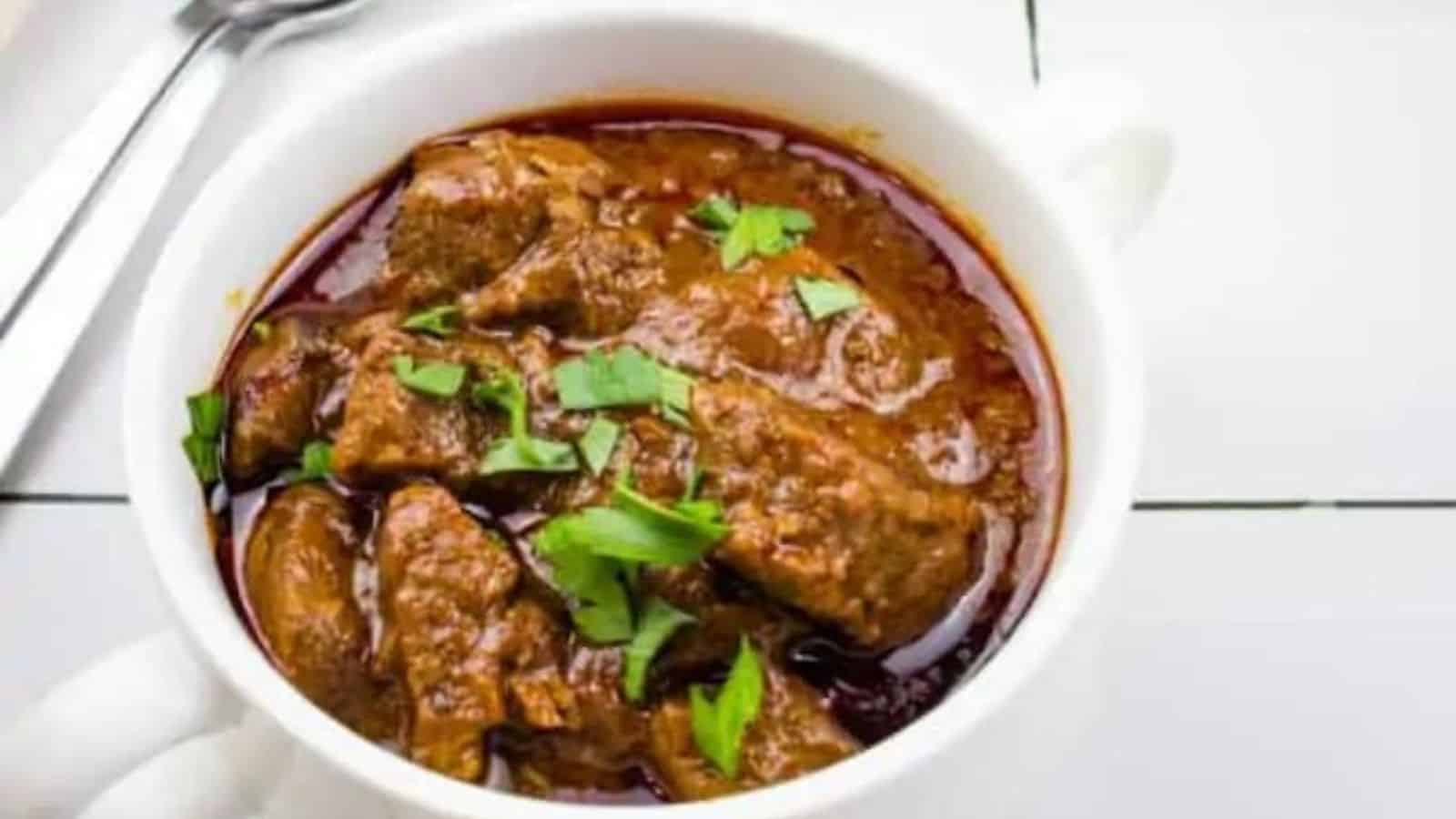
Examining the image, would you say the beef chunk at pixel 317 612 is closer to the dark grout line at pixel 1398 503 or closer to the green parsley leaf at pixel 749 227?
the green parsley leaf at pixel 749 227

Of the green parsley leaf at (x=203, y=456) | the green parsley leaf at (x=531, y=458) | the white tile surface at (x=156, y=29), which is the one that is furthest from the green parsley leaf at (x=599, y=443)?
the white tile surface at (x=156, y=29)

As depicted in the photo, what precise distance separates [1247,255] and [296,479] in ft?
1.36

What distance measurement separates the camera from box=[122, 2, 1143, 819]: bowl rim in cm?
66

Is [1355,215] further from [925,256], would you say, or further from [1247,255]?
[925,256]

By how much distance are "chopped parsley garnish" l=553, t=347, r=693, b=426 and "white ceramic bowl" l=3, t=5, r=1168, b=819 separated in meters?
0.11

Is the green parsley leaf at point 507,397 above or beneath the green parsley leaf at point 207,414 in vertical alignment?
above

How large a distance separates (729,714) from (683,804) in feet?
0.08

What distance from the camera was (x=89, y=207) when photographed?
1.00 metres

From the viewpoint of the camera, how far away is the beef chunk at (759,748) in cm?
68

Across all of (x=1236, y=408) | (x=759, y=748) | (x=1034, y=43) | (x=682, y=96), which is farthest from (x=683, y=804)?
(x=1034, y=43)

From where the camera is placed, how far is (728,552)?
69 cm

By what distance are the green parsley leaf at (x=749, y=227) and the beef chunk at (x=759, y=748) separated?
0.13 m

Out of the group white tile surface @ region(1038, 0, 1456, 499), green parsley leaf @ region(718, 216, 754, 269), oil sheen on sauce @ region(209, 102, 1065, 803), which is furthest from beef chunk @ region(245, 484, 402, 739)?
white tile surface @ region(1038, 0, 1456, 499)

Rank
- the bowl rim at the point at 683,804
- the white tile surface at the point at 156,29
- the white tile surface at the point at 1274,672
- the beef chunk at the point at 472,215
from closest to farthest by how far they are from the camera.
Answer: the bowl rim at the point at 683,804
the beef chunk at the point at 472,215
the white tile surface at the point at 1274,672
the white tile surface at the point at 156,29
